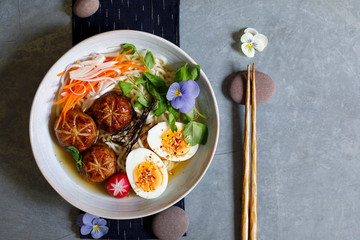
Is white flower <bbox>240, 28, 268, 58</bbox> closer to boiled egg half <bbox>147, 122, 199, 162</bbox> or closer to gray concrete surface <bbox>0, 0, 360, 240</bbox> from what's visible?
gray concrete surface <bbox>0, 0, 360, 240</bbox>

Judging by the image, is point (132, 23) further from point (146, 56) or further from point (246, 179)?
point (246, 179)

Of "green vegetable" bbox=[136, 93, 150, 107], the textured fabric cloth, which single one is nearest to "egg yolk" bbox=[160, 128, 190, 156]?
"green vegetable" bbox=[136, 93, 150, 107]

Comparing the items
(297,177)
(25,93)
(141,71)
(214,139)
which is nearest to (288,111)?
(297,177)

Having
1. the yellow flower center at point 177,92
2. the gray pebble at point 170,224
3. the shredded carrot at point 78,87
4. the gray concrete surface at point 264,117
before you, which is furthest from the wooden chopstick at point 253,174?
the shredded carrot at point 78,87

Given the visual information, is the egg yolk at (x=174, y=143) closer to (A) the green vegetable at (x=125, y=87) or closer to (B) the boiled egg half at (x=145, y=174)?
(B) the boiled egg half at (x=145, y=174)

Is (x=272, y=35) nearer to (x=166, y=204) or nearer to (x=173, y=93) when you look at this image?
(x=173, y=93)

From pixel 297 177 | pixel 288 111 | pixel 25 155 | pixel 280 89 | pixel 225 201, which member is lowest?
pixel 225 201
